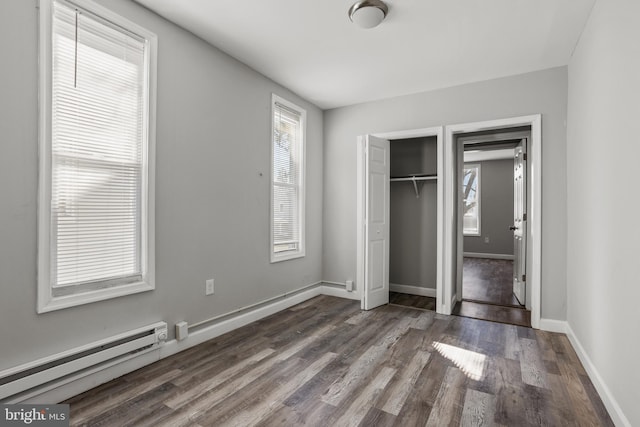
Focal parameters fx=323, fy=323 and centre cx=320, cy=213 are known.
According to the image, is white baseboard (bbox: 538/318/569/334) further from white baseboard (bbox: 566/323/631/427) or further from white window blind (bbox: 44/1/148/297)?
white window blind (bbox: 44/1/148/297)

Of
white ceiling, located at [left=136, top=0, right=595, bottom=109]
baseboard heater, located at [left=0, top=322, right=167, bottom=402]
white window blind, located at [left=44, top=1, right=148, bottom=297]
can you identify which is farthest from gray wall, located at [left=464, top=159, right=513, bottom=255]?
white window blind, located at [left=44, top=1, right=148, bottom=297]

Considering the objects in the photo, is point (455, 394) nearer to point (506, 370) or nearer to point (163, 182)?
point (506, 370)

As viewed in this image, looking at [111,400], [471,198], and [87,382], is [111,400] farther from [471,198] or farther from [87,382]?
[471,198]

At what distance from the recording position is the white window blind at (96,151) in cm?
190

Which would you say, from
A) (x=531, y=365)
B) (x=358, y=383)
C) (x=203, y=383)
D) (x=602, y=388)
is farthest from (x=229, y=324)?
(x=602, y=388)

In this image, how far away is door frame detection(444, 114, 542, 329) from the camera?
3.21m

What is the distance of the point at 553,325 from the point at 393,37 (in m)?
3.08

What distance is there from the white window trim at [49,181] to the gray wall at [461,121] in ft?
8.32

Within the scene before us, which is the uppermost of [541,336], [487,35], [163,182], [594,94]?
[487,35]

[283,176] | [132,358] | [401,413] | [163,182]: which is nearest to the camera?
[401,413]

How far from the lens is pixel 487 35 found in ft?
8.68

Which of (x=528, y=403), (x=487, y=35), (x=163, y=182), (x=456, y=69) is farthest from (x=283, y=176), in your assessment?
(x=528, y=403)

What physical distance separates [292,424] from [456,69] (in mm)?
3372

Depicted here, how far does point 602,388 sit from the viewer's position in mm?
1950
